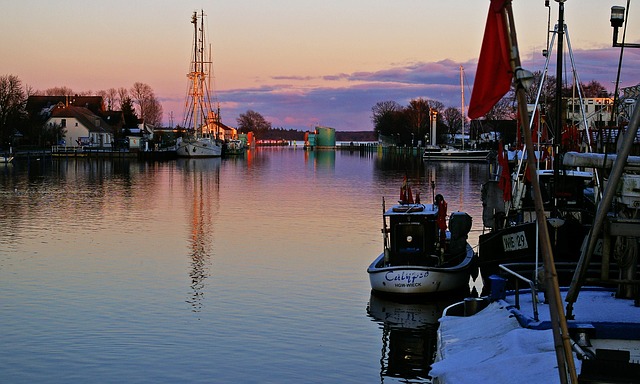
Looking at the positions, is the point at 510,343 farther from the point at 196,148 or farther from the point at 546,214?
the point at 196,148

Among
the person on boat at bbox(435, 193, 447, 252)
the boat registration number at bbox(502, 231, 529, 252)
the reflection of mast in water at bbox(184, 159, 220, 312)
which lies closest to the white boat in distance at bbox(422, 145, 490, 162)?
the reflection of mast in water at bbox(184, 159, 220, 312)

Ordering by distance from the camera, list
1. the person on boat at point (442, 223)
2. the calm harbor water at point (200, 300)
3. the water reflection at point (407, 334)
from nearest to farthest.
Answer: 1. the calm harbor water at point (200, 300)
2. the water reflection at point (407, 334)
3. the person on boat at point (442, 223)

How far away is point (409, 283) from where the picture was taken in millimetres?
25500

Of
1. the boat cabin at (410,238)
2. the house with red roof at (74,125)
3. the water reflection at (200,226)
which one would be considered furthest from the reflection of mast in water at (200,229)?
the house with red roof at (74,125)

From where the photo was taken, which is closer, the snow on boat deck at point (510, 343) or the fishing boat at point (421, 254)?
the snow on boat deck at point (510, 343)

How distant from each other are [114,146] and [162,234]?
11798 centimetres

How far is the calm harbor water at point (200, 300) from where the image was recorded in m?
18.9

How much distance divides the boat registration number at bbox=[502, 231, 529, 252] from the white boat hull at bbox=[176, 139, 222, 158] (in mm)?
125510

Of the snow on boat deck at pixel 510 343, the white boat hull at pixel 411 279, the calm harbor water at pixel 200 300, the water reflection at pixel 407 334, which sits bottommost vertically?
the water reflection at pixel 407 334

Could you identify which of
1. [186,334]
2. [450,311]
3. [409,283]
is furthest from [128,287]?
[450,311]

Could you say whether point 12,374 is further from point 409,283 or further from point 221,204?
point 221,204

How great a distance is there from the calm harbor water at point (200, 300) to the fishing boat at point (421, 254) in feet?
2.19

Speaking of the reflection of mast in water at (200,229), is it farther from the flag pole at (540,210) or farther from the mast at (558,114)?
the flag pole at (540,210)

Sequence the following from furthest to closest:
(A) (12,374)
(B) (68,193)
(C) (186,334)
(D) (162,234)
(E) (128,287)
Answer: (B) (68,193)
(D) (162,234)
(E) (128,287)
(C) (186,334)
(A) (12,374)
